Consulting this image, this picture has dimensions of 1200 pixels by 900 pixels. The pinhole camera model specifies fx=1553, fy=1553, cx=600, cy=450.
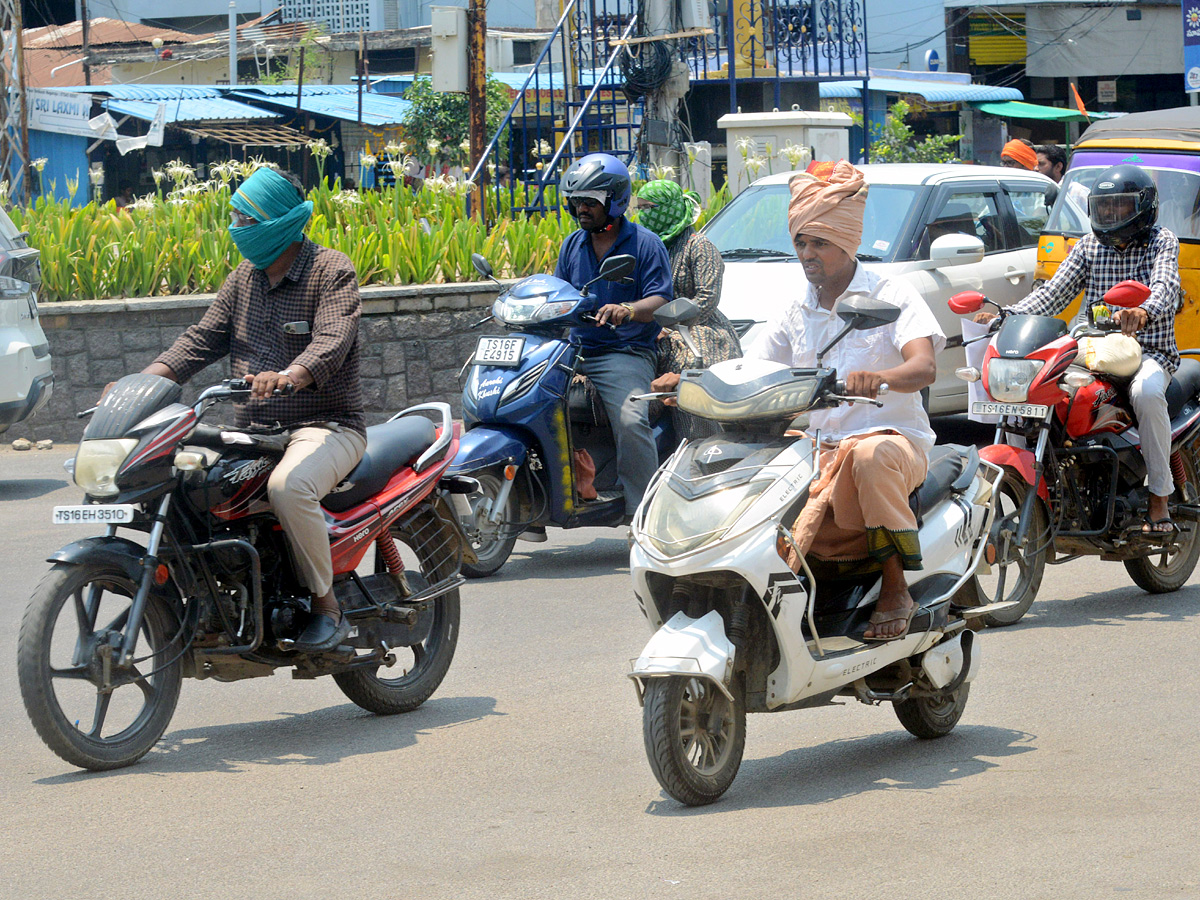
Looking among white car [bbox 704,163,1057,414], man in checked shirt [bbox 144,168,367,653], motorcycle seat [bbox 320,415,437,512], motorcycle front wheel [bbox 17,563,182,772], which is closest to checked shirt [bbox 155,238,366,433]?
man in checked shirt [bbox 144,168,367,653]

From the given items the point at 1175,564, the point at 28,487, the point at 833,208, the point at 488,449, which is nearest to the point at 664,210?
the point at 488,449

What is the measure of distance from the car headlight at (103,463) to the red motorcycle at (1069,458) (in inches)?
145

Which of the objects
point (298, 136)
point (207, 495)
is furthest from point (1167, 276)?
point (298, 136)

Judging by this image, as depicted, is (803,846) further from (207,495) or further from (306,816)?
(207,495)

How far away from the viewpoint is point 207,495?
17.2 feet

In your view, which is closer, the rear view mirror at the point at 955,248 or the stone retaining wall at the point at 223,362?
the rear view mirror at the point at 955,248

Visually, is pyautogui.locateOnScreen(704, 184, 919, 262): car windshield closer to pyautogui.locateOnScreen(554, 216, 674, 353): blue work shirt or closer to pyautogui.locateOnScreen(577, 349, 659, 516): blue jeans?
pyautogui.locateOnScreen(554, 216, 674, 353): blue work shirt

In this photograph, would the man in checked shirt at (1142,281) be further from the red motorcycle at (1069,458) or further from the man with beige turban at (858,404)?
the man with beige turban at (858,404)

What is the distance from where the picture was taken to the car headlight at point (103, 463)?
495 cm

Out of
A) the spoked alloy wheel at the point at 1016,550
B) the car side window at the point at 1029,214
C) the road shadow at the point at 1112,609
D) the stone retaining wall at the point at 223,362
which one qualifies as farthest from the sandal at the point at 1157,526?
the stone retaining wall at the point at 223,362

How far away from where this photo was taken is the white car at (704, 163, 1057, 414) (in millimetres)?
10992

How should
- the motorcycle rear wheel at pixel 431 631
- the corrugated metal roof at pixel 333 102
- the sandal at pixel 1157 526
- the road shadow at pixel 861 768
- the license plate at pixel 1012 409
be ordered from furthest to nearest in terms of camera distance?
1. the corrugated metal roof at pixel 333 102
2. the sandal at pixel 1157 526
3. the license plate at pixel 1012 409
4. the motorcycle rear wheel at pixel 431 631
5. the road shadow at pixel 861 768

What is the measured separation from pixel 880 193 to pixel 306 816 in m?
8.19

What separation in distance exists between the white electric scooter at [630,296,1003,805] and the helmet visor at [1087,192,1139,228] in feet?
10.4
